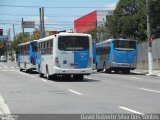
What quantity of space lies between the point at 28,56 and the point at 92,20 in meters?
54.5

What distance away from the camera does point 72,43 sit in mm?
28391

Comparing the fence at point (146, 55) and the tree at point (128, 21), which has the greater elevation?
the tree at point (128, 21)

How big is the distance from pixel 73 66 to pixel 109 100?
1201cm

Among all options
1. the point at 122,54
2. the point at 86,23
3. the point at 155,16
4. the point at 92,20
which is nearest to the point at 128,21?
the point at 155,16

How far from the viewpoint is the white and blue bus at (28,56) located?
1610 inches

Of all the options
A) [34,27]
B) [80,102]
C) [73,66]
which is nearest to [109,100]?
[80,102]

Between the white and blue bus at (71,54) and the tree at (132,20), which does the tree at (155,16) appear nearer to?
the tree at (132,20)

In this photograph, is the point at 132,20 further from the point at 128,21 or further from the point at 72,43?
the point at 72,43

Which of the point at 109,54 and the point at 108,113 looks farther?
the point at 109,54

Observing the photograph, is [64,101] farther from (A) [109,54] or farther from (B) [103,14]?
(B) [103,14]

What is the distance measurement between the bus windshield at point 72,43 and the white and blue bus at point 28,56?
1060cm

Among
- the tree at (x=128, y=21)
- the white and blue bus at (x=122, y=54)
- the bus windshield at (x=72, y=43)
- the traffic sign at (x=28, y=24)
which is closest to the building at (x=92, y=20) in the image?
the traffic sign at (x=28, y=24)

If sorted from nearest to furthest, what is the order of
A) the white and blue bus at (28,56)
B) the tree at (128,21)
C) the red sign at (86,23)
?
the white and blue bus at (28,56) → the tree at (128,21) → the red sign at (86,23)

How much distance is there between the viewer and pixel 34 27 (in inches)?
4380
